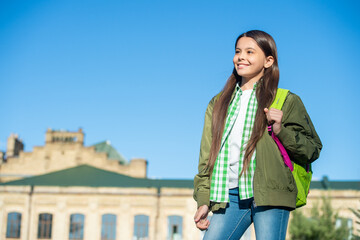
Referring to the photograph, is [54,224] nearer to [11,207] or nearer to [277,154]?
[11,207]

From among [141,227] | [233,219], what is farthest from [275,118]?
[141,227]

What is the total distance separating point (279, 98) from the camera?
3.38 meters

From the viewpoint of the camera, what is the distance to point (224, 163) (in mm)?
3385

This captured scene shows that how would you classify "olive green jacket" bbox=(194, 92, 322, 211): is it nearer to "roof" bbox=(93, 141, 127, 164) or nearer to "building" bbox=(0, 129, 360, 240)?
"building" bbox=(0, 129, 360, 240)

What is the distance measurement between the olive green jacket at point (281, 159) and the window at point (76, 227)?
113ft

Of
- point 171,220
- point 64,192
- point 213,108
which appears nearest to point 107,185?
point 64,192

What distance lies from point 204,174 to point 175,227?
33.4m

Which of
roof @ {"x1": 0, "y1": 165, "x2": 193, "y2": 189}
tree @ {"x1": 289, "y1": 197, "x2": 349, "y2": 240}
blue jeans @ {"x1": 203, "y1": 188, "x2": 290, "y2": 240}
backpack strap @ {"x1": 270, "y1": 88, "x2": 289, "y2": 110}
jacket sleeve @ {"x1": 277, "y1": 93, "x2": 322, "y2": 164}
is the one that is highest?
roof @ {"x1": 0, "y1": 165, "x2": 193, "y2": 189}

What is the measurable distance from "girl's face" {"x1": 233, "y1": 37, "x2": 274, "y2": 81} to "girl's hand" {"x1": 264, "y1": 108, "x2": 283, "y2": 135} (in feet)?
1.60

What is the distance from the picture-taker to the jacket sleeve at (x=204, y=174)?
134 inches

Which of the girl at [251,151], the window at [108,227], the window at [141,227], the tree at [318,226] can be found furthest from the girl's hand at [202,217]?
the window at [108,227]

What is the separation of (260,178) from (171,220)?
3353 cm

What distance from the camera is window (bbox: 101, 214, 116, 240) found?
36188 mm

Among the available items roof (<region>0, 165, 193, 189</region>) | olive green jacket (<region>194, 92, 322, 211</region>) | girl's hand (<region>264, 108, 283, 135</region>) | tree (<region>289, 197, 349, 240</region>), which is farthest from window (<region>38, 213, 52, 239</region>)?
girl's hand (<region>264, 108, 283, 135</region>)
